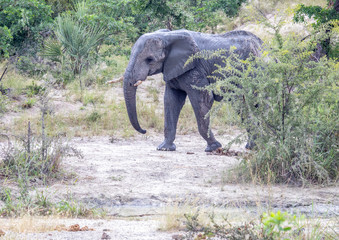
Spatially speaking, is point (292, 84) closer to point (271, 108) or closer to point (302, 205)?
point (271, 108)

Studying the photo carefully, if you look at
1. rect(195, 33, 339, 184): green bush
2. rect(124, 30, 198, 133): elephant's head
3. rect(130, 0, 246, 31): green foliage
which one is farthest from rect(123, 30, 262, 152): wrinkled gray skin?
rect(130, 0, 246, 31): green foliage

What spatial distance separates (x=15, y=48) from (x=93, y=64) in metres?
2.37

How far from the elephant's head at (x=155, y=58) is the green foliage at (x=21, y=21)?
5244 millimetres

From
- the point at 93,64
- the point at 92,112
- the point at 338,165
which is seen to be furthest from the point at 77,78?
the point at 338,165

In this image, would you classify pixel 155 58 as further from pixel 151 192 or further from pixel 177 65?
pixel 151 192

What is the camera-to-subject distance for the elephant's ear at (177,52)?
9.68 m

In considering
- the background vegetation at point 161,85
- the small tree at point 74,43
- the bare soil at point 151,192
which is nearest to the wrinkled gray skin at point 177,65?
the background vegetation at point 161,85

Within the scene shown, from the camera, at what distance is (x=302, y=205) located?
636 cm

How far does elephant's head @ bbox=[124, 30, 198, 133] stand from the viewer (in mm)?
9477

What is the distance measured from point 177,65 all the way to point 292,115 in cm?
290

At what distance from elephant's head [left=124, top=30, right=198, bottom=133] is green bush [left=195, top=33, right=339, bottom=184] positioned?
2359 mm

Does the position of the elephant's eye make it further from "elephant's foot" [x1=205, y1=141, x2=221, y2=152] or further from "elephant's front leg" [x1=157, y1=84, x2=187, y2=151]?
"elephant's foot" [x1=205, y1=141, x2=221, y2=152]

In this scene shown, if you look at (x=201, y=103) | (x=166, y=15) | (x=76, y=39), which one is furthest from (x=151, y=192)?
(x=166, y=15)

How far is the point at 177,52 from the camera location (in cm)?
977
